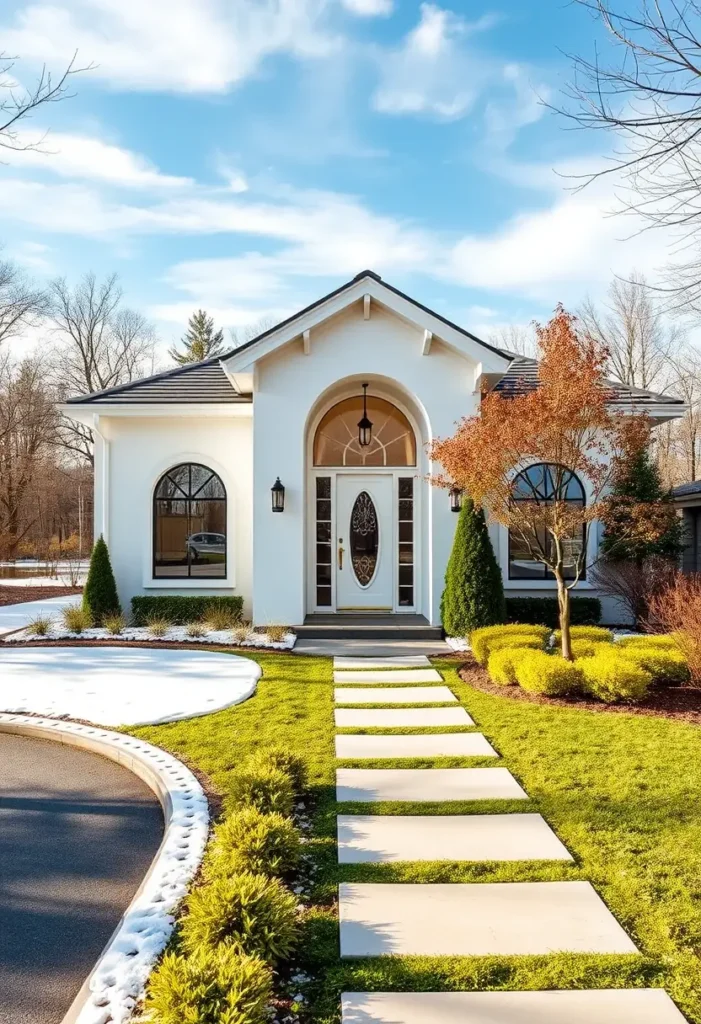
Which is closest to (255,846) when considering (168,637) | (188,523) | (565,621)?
(565,621)

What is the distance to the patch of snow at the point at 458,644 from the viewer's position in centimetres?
1002

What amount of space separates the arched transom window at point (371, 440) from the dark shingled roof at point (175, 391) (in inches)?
72.6

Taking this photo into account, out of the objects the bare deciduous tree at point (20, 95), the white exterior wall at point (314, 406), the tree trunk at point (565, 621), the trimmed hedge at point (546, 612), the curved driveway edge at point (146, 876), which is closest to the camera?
the curved driveway edge at point (146, 876)

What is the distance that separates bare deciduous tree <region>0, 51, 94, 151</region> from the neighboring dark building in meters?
13.6

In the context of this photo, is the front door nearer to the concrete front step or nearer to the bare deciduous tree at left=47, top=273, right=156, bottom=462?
the concrete front step

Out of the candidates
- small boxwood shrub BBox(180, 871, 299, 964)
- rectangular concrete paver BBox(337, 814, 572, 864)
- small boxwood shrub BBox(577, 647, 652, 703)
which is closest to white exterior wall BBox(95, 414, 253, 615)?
small boxwood shrub BBox(577, 647, 652, 703)

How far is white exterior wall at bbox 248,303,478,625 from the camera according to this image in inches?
440

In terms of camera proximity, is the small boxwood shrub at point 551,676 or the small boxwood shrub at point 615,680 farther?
the small boxwood shrub at point 551,676

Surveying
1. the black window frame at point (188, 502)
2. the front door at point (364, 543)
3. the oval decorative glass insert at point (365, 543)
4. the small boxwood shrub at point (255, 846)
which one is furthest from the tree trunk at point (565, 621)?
the black window frame at point (188, 502)

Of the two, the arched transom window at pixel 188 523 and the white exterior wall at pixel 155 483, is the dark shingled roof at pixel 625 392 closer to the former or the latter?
the white exterior wall at pixel 155 483

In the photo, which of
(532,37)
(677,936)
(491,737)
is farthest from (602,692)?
(532,37)

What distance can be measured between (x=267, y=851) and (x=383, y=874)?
674 mm

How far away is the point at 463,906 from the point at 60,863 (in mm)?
2515

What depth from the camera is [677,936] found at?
9.87ft
